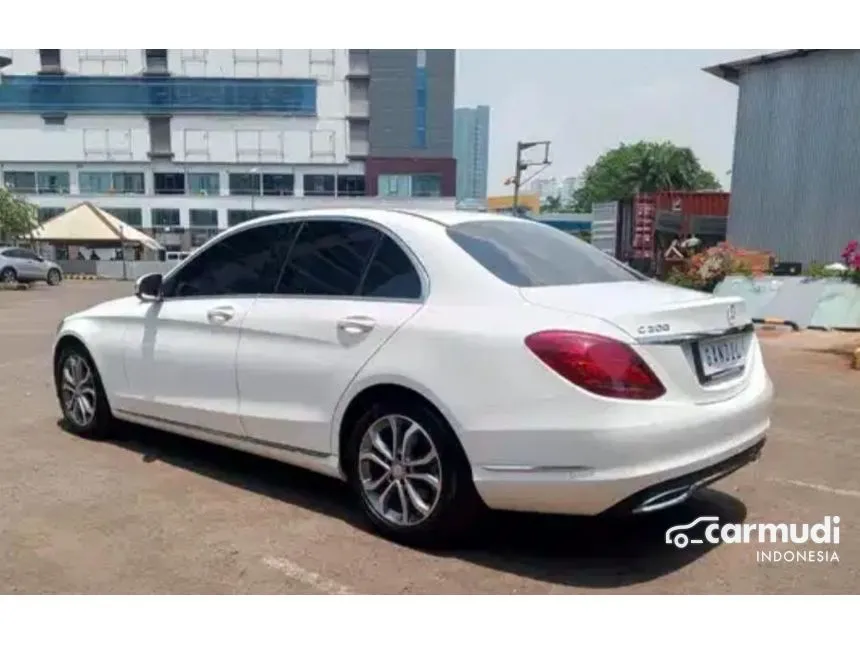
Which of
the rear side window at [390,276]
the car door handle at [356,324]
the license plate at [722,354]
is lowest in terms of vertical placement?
the license plate at [722,354]

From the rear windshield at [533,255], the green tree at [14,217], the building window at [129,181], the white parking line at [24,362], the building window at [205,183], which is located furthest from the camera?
the building window at [129,181]

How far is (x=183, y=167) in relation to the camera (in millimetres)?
63031

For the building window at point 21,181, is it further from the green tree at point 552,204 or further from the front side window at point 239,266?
the front side window at point 239,266

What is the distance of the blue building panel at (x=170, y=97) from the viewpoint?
200ft

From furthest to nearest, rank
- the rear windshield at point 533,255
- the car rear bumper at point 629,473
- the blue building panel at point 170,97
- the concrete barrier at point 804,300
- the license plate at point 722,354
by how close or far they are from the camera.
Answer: the blue building panel at point 170,97
the concrete barrier at point 804,300
the rear windshield at point 533,255
the license plate at point 722,354
the car rear bumper at point 629,473

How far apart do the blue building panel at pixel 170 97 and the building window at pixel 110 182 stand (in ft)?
16.7

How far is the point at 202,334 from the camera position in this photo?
14.1 ft

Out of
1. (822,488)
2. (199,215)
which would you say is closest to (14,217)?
(822,488)

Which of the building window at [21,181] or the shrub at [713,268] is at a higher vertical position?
the building window at [21,181]

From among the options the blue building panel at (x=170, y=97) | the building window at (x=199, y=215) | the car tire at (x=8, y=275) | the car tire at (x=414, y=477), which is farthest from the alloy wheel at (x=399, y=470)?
the blue building panel at (x=170, y=97)

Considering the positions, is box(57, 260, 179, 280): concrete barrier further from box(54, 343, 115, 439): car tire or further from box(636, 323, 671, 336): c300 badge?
→ box(636, 323, 671, 336): c300 badge

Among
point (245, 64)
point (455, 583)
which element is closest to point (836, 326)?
point (455, 583)

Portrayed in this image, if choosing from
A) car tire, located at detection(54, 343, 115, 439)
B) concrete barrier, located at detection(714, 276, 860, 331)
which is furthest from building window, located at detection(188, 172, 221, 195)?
car tire, located at detection(54, 343, 115, 439)

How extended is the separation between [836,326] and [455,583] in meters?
12.0
